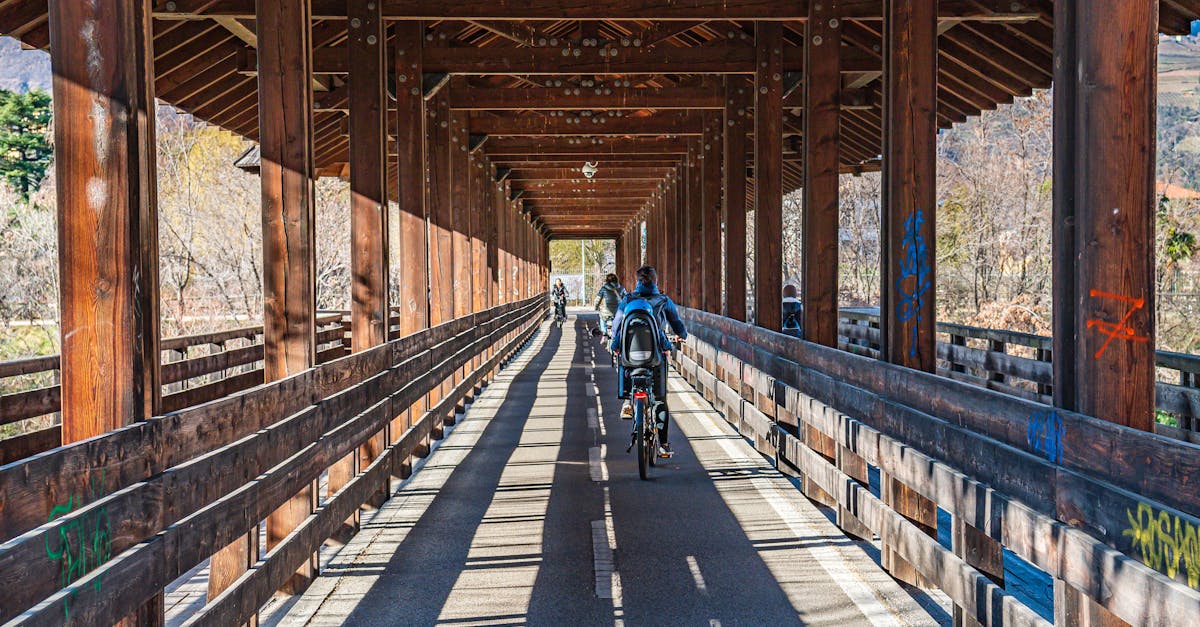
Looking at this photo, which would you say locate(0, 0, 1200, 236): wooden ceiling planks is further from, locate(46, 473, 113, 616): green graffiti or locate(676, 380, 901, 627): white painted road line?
locate(46, 473, 113, 616): green graffiti

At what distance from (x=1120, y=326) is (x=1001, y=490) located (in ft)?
2.73

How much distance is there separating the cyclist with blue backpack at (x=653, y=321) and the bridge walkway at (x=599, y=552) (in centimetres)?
53

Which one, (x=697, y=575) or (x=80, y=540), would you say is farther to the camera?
(x=697, y=575)

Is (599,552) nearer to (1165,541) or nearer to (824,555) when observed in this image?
(824,555)

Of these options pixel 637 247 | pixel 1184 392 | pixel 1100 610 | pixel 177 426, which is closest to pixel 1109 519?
pixel 1100 610

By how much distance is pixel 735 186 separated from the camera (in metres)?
16.8

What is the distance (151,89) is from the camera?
428 centimetres

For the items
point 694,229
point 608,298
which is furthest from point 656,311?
Result: point 694,229

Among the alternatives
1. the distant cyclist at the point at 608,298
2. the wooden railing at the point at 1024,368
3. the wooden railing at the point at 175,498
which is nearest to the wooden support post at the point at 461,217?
the distant cyclist at the point at 608,298

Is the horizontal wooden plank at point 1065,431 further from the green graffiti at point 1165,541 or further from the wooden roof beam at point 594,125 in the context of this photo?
the wooden roof beam at point 594,125

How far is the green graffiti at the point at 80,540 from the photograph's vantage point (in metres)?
3.06

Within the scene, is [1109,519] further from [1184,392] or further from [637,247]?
[637,247]

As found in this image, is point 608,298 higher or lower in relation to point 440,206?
lower

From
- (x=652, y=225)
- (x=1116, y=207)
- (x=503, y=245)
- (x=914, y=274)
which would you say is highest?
(x=652, y=225)
